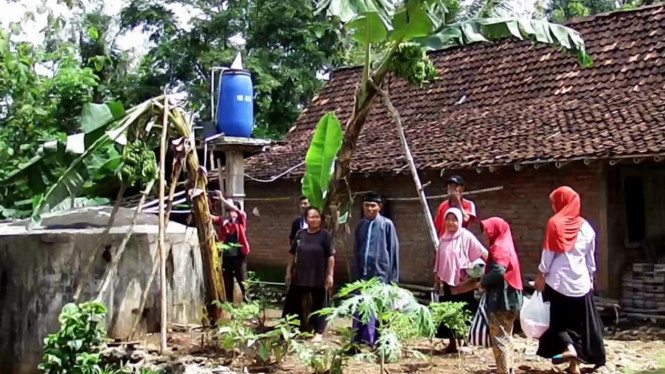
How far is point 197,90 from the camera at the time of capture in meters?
22.3

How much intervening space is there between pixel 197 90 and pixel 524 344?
16.0 meters

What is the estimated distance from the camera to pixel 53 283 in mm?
8125

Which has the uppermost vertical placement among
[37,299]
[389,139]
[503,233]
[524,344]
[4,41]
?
[4,41]

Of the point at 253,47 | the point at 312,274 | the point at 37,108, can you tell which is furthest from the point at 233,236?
the point at 253,47

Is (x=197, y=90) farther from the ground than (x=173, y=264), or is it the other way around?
(x=197, y=90)

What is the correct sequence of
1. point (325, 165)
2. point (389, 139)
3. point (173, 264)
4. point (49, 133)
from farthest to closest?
1. point (49, 133)
2. point (389, 139)
3. point (173, 264)
4. point (325, 165)

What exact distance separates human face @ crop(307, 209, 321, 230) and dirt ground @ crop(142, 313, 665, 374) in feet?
4.14

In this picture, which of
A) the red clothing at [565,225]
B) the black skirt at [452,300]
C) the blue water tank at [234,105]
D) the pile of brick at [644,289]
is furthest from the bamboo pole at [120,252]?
the pile of brick at [644,289]

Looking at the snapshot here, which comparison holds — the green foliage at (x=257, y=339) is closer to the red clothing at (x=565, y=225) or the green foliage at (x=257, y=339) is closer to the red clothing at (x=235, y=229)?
the red clothing at (x=565, y=225)

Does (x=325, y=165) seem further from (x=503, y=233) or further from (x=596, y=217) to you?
(x=596, y=217)

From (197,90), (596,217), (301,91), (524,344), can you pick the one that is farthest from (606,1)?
(524,344)

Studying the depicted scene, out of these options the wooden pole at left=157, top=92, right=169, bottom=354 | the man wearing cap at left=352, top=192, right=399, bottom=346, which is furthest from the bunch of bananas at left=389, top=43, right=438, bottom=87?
the wooden pole at left=157, top=92, right=169, bottom=354

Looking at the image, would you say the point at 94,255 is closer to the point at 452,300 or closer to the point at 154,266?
the point at 154,266

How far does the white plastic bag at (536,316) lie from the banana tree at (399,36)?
2253 mm
